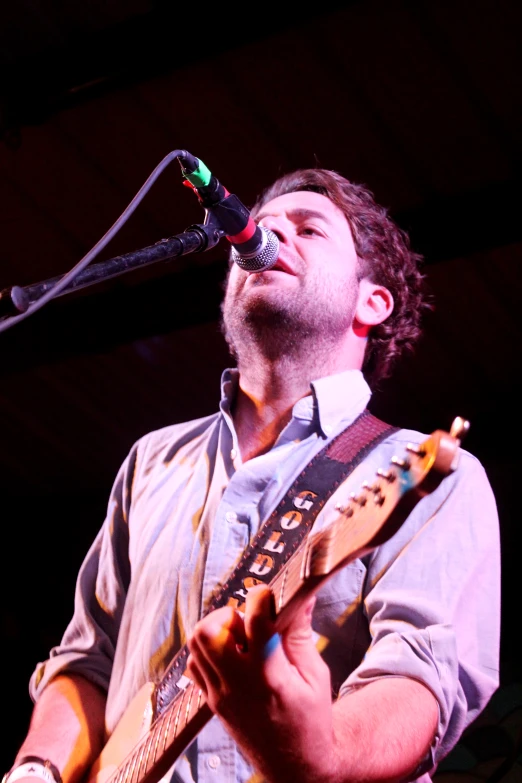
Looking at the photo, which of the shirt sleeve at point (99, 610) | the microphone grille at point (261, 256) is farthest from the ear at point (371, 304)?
the shirt sleeve at point (99, 610)

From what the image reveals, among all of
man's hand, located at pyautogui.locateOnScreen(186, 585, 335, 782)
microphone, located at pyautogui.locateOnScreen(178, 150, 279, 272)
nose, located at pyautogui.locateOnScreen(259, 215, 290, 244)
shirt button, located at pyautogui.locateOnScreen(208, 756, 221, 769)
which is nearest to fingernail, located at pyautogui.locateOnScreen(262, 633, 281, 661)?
man's hand, located at pyautogui.locateOnScreen(186, 585, 335, 782)

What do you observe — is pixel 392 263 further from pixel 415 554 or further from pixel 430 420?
pixel 430 420

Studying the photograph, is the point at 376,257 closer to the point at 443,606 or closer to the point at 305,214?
the point at 305,214

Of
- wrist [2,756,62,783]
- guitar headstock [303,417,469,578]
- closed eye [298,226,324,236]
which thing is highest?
closed eye [298,226,324,236]

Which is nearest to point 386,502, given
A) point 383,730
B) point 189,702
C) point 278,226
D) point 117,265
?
point 383,730

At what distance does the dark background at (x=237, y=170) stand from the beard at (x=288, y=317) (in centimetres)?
129

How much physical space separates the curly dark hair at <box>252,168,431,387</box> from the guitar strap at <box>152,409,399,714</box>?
2.21 feet

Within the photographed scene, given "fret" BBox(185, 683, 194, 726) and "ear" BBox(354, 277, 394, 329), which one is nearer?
"fret" BBox(185, 683, 194, 726)

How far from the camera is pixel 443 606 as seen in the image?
56.4 inches

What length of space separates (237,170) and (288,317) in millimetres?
1664

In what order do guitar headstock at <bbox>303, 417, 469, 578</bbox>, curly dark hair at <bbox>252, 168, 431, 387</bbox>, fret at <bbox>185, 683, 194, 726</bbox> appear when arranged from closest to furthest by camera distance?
guitar headstock at <bbox>303, 417, 469, 578</bbox>, fret at <bbox>185, 683, 194, 726</bbox>, curly dark hair at <bbox>252, 168, 431, 387</bbox>

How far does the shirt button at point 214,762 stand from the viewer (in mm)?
1440

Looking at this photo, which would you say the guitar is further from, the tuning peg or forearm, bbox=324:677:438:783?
forearm, bbox=324:677:438:783

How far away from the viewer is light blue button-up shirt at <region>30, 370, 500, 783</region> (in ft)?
4.66
